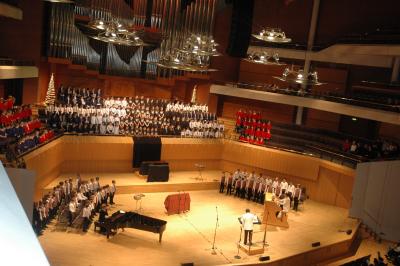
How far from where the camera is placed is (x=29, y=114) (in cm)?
1245

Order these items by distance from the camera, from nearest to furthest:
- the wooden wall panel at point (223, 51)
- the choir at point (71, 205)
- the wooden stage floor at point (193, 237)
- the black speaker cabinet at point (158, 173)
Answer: the wooden stage floor at point (193, 237) < the choir at point (71, 205) < the black speaker cabinet at point (158, 173) < the wooden wall panel at point (223, 51)

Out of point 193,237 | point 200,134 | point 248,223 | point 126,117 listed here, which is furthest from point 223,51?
point 248,223

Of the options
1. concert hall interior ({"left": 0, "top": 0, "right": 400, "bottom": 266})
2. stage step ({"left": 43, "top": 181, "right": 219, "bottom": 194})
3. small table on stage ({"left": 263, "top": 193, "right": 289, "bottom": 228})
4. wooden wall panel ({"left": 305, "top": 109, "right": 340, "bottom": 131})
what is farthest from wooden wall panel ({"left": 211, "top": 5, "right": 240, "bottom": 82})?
small table on stage ({"left": 263, "top": 193, "right": 289, "bottom": 228})

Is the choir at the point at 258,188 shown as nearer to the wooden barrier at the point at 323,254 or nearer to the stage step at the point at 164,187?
the stage step at the point at 164,187

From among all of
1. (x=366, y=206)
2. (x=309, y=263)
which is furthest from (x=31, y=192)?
(x=366, y=206)

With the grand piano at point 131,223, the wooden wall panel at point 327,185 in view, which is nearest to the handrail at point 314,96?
the wooden wall panel at point 327,185

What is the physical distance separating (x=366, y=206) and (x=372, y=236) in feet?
2.93

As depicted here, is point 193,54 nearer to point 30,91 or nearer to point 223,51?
point 30,91

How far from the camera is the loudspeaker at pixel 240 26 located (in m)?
10.7

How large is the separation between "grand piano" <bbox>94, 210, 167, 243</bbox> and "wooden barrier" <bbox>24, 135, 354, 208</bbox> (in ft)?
9.89

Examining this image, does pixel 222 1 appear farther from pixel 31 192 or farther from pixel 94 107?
pixel 31 192

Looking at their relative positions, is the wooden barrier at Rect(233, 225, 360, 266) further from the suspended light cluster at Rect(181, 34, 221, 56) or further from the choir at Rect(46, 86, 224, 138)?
the choir at Rect(46, 86, 224, 138)

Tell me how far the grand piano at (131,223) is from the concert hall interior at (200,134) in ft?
0.10

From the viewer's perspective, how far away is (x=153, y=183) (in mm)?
13922
